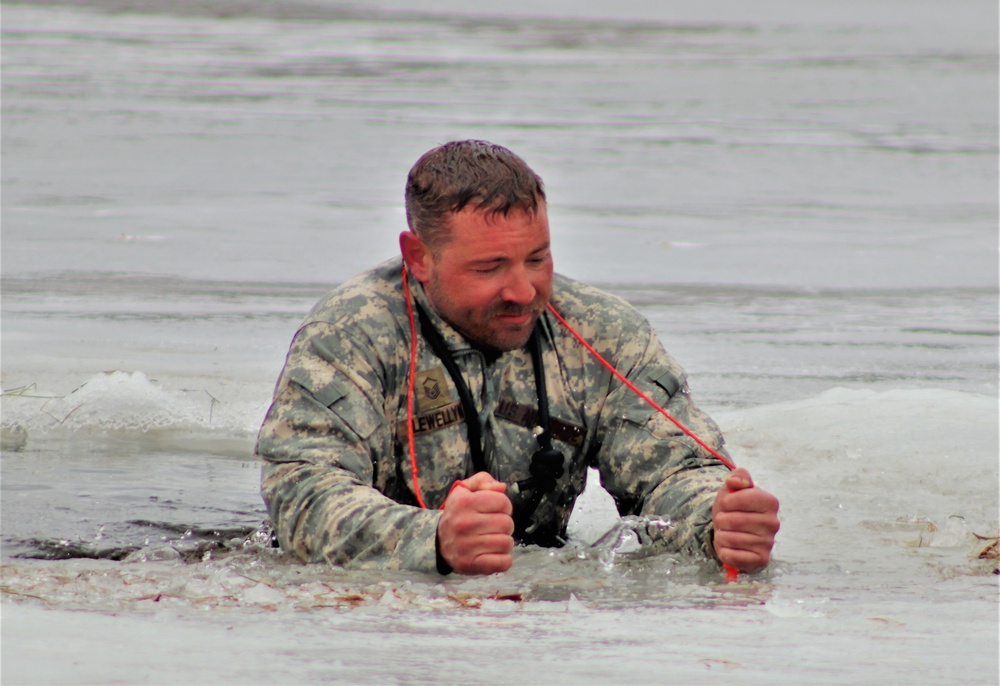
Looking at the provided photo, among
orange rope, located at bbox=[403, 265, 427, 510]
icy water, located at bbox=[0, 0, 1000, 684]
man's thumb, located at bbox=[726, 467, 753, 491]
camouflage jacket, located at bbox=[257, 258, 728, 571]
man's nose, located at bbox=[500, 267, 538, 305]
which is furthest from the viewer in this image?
orange rope, located at bbox=[403, 265, 427, 510]

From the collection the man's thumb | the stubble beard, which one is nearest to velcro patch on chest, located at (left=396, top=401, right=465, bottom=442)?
the stubble beard

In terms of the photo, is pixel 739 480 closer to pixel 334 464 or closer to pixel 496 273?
pixel 496 273

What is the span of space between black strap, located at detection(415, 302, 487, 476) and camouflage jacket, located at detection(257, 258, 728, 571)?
Result: 2cm

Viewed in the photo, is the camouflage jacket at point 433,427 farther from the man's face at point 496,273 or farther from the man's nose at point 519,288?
the man's nose at point 519,288

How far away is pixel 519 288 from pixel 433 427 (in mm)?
450

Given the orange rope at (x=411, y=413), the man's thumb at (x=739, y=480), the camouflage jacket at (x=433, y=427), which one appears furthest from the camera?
the orange rope at (x=411, y=413)

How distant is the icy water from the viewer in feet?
8.81

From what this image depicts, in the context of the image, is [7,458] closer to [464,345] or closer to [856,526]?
[464,345]

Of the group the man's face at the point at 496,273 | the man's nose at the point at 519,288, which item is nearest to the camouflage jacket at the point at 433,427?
the man's face at the point at 496,273

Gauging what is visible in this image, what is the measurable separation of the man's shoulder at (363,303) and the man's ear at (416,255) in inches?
4.1

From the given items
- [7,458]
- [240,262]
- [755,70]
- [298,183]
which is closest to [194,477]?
[7,458]

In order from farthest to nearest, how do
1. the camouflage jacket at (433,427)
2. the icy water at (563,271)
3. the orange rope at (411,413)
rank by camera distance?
the orange rope at (411,413)
the camouflage jacket at (433,427)
the icy water at (563,271)

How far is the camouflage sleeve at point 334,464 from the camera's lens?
3340 mm

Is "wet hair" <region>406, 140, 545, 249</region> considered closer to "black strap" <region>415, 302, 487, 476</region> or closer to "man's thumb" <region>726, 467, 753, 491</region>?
"black strap" <region>415, 302, 487, 476</region>
